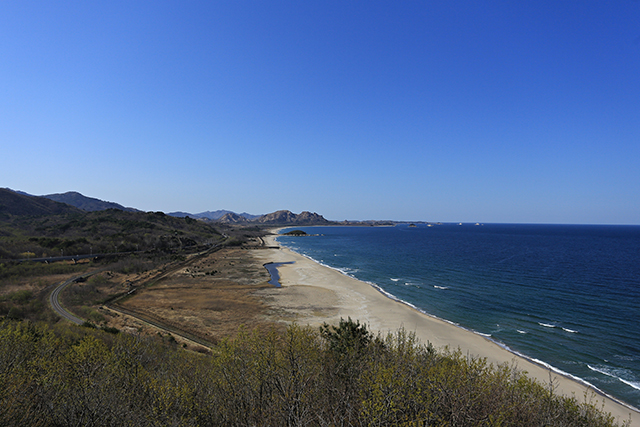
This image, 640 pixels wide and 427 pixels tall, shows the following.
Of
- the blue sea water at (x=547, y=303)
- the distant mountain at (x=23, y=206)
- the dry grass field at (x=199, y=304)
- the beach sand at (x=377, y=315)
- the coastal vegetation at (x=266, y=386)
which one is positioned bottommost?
the dry grass field at (x=199, y=304)

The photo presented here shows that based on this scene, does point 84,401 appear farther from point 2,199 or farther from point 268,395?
point 2,199

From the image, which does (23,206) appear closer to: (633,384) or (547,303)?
(547,303)

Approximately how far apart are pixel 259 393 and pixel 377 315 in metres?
32.3

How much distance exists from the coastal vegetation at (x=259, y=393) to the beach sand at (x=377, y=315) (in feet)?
30.5

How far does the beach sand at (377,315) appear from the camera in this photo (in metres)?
25.5

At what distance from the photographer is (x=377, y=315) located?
4328 centimetres

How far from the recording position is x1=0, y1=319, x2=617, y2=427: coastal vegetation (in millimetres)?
11344

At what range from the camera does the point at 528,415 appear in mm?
13398

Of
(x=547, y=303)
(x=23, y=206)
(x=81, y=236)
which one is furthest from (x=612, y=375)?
(x=23, y=206)

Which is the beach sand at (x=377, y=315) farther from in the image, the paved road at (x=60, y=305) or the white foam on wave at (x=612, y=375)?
the paved road at (x=60, y=305)

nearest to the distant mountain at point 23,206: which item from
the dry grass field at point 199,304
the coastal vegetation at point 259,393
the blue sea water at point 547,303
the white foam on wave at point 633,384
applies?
the dry grass field at point 199,304

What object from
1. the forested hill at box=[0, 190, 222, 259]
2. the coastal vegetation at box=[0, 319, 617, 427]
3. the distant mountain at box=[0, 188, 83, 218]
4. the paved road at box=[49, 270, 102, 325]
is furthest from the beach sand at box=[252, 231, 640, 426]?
the distant mountain at box=[0, 188, 83, 218]

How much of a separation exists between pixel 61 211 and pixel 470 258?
9181 inches

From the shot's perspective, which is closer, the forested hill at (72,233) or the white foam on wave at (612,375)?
the white foam on wave at (612,375)
